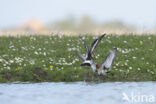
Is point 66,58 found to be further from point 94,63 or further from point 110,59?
point 110,59

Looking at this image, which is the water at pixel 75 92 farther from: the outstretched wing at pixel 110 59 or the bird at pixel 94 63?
the outstretched wing at pixel 110 59

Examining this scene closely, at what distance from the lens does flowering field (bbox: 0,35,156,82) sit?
→ 59.8 ft

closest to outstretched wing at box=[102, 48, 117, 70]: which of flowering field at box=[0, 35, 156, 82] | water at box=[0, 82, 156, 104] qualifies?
water at box=[0, 82, 156, 104]

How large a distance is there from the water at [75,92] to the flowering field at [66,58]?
32.9 inches

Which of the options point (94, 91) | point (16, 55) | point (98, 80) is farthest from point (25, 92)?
point (16, 55)

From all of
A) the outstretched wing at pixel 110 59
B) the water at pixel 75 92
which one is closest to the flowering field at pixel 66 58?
the water at pixel 75 92

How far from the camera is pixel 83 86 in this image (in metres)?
16.6

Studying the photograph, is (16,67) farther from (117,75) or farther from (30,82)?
(117,75)

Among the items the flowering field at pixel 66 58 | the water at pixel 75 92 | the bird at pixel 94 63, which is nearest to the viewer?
the water at pixel 75 92

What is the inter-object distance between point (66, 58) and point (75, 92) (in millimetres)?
5297

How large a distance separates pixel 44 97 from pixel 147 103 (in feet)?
10.5

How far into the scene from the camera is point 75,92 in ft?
49.7

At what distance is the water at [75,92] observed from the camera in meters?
13.6

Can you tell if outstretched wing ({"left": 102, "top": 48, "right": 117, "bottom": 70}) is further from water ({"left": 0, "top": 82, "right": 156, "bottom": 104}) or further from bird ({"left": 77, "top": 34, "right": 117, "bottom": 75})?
water ({"left": 0, "top": 82, "right": 156, "bottom": 104})
